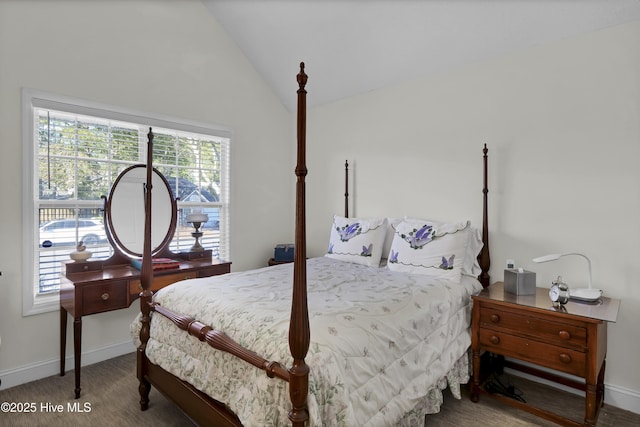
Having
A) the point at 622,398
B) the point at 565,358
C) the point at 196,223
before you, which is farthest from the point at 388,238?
the point at 622,398

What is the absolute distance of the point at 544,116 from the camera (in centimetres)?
247

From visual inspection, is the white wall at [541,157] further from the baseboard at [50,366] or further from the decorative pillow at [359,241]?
the baseboard at [50,366]

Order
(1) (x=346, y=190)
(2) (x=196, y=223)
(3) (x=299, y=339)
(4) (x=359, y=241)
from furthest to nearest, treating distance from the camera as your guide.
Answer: (1) (x=346, y=190) < (2) (x=196, y=223) < (4) (x=359, y=241) < (3) (x=299, y=339)

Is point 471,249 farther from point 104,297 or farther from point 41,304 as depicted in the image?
point 41,304

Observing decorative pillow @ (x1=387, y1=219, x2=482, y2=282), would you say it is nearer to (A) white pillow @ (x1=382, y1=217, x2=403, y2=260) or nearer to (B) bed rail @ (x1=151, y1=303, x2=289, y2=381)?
(A) white pillow @ (x1=382, y1=217, x2=403, y2=260)

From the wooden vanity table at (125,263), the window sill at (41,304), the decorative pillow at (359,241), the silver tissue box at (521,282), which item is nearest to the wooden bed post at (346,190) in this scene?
the decorative pillow at (359,241)

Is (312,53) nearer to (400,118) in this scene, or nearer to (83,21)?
(400,118)

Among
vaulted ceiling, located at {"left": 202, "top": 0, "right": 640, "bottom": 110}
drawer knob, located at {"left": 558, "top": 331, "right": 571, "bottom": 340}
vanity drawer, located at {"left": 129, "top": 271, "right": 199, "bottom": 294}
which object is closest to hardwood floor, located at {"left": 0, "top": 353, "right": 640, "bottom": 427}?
drawer knob, located at {"left": 558, "top": 331, "right": 571, "bottom": 340}

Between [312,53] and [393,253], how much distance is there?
6.77 ft

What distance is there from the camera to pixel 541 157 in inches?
97.8

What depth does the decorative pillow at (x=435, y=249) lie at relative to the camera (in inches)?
97.7

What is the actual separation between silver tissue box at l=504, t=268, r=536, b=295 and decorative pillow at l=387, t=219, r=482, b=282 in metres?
0.31

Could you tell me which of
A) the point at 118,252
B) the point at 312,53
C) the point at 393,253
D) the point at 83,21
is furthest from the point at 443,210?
the point at 83,21

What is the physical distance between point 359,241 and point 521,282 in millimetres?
1248
